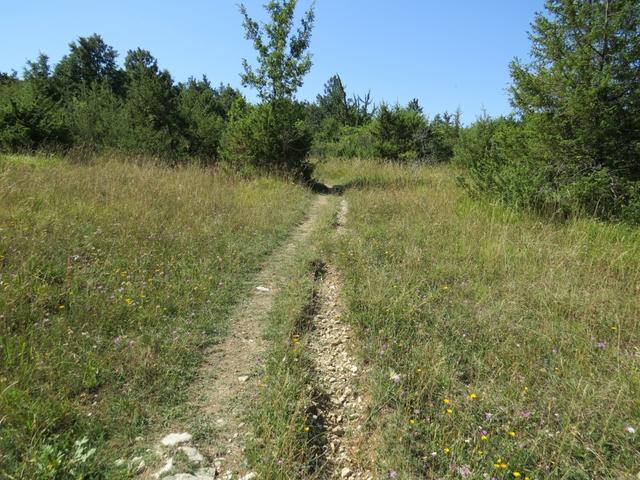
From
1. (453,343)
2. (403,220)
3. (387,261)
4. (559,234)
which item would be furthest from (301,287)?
(559,234)

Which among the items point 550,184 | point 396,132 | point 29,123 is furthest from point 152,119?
point 550,184

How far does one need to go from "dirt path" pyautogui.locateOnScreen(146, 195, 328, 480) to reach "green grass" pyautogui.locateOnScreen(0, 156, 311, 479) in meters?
0.16

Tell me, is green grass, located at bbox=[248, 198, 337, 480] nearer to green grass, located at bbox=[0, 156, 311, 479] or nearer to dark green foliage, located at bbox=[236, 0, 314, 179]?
green grass, located at bbox=[0, 156, 311, 479]

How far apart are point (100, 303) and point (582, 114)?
8.56 meters

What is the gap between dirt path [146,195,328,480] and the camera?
2.11 m

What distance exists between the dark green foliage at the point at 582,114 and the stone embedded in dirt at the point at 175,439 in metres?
7.23

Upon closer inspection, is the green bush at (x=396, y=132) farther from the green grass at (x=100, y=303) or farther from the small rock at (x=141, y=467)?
the small rock at (x=141, y=467)

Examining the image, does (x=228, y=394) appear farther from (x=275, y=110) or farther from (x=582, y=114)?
(x=275, y=110)

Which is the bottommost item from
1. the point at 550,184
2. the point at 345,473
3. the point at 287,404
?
the point at 345,473

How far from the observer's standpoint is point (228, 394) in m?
2.71

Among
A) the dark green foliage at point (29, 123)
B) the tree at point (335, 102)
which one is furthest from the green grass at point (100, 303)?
the tree at point (335, 102)

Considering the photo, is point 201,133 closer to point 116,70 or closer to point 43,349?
point 43,349

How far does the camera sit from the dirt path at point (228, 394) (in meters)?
2.11

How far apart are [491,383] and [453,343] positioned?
1.70ft
